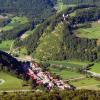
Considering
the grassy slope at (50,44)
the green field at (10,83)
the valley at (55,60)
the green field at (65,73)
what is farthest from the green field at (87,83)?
the grassy slope at (50,44)

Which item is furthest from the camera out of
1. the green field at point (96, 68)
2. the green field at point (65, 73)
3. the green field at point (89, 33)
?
the green field at point (89, 33)

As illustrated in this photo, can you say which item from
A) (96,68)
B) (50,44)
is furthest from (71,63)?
(50,44)

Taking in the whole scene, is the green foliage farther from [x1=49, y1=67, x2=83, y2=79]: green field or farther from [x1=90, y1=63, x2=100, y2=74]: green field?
[x1=49, y1=67, x2=83, y2=79]: green field

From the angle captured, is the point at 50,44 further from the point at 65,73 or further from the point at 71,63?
the point at 65,73

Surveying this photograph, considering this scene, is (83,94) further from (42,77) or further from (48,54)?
(48,54)

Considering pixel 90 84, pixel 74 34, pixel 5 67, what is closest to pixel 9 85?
pixel 5 67

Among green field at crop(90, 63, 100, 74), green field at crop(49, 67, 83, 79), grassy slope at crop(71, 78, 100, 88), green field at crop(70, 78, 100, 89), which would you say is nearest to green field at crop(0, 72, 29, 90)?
green field at crop(70, 78, 100, 89)

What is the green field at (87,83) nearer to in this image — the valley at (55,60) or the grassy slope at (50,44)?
the valley at (55,60)
